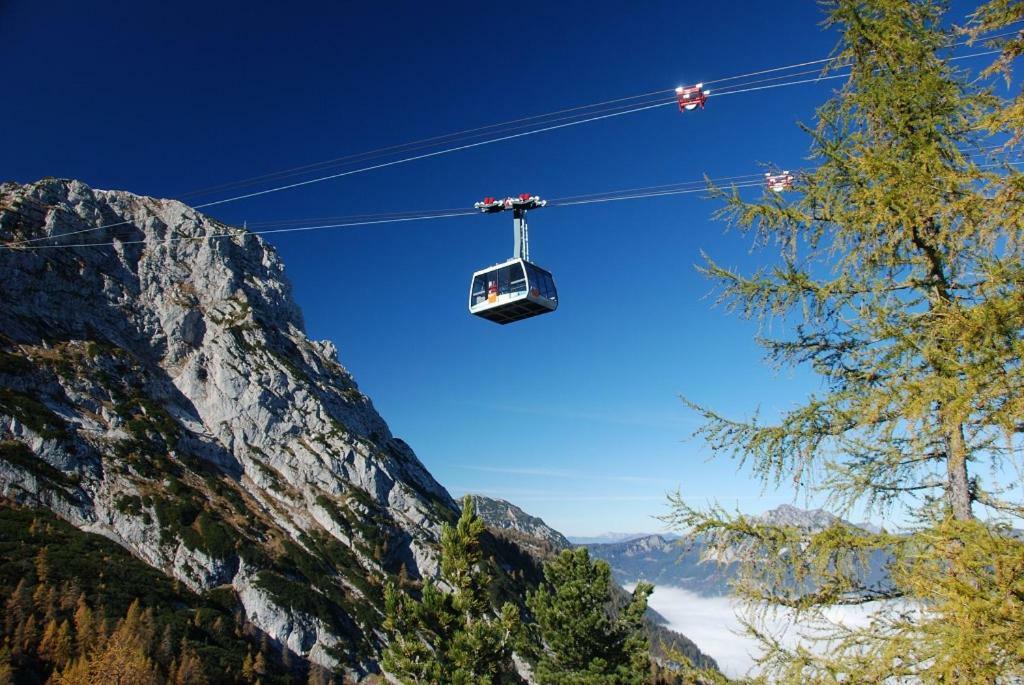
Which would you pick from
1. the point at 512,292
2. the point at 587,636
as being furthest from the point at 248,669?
the point at 512,292

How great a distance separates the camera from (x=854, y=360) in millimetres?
7805

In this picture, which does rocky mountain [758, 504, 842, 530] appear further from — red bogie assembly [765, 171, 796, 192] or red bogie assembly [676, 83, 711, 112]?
red bogie assembly [676, 83, 711, 112]

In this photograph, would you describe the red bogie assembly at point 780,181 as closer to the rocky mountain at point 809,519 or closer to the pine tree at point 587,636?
the rocky mountain at point 809,519

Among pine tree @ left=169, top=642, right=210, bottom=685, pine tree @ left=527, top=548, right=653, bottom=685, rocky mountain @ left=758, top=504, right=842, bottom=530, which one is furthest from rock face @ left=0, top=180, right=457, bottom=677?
rocky mountain @ left=758, top=504, right=842, bottom=530

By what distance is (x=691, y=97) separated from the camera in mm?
20203

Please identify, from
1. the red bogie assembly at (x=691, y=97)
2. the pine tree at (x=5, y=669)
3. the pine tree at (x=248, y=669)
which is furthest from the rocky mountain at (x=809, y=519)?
the pine tree at (x=248, y=669)

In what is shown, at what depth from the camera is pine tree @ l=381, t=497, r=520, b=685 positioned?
879 inches

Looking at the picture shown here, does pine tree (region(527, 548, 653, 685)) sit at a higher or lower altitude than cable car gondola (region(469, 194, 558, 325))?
lower

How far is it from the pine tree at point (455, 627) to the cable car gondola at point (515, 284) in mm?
9453

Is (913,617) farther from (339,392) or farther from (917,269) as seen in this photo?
(339,392)

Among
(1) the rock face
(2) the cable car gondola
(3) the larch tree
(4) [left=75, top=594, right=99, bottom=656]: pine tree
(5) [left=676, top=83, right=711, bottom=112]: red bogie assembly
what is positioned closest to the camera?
(3) the larch tree

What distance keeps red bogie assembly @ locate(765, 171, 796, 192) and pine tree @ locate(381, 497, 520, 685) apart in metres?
17.3

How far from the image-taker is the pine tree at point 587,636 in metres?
31.0

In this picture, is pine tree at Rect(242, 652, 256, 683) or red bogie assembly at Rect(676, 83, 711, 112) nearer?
red bogie assembly at Rect(676, 83, 711, 112)
